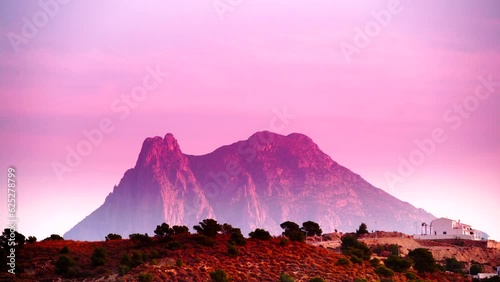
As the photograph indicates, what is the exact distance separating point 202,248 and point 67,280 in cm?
1766

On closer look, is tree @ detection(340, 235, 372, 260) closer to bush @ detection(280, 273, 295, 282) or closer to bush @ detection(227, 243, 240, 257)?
bush @ detection(227, 243, 240, 257)

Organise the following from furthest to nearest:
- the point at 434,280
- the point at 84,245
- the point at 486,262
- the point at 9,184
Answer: the point at 486,262
the point at 434,280
the point at 84,245
the point at 9,184

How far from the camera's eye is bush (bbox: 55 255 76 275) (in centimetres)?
10375

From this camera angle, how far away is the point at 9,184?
83000mm

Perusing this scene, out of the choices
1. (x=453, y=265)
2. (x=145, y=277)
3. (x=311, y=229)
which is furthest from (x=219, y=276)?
(x=311, y=229)

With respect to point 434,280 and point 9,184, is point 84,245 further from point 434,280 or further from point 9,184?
point 434,280

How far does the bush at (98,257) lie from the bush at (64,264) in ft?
8.17

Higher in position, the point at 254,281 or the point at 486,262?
the point at 486,262

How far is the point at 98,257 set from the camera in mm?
107375

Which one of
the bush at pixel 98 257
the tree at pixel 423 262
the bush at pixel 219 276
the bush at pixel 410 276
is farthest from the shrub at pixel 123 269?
the tree at pixel 423 262

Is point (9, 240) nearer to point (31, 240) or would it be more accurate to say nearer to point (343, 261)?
point (31, 240)

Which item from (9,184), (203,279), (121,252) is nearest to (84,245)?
(121,252)

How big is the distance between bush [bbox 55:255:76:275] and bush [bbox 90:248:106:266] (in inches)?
98.0

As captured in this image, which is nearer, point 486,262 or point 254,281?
point 254,281
